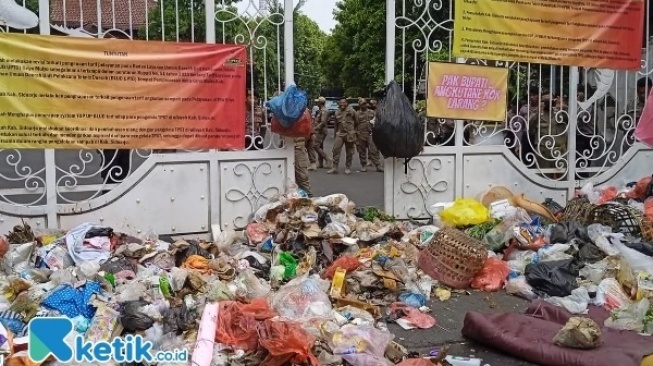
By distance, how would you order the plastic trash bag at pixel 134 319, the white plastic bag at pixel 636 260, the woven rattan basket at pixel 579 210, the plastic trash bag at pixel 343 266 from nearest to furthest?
the plastic trash bag at pixel 134 319, the plastic trash bag at pixel 343 266, the white plastic bag at pixel 636 260, the woven rattan basket at pixel 579 210

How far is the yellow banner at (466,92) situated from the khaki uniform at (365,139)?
6656mm

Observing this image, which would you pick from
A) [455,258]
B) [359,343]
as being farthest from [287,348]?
[455,258]

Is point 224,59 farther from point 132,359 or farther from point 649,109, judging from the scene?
point 649,109

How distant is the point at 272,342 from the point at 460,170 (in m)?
4.15

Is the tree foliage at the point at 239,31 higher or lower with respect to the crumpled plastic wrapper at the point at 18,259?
higher

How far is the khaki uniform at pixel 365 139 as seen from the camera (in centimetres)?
1404

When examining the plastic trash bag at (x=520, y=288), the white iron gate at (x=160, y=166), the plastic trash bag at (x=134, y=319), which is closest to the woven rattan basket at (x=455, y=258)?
the plastic trash bag at (x=520, y=288)

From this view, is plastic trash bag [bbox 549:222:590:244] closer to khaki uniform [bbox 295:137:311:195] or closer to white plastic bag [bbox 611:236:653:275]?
white plastic bag [bbox 611:236:653:275]

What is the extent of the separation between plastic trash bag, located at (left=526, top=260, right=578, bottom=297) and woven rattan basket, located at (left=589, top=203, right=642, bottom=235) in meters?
1.00

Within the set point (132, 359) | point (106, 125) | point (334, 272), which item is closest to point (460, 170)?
point (334, 272)

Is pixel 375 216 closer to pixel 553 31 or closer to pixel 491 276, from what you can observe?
pixel 491 276

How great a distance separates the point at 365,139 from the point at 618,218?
799 centimetres

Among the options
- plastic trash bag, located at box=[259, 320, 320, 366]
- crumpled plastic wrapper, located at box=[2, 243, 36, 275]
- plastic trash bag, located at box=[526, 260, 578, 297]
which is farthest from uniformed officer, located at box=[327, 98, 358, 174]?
plastic trash bag, located at box=[259, 320, 320, 366]

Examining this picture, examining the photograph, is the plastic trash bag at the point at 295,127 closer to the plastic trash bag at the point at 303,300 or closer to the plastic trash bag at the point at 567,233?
the plastic trash bag at the point at 303,300
